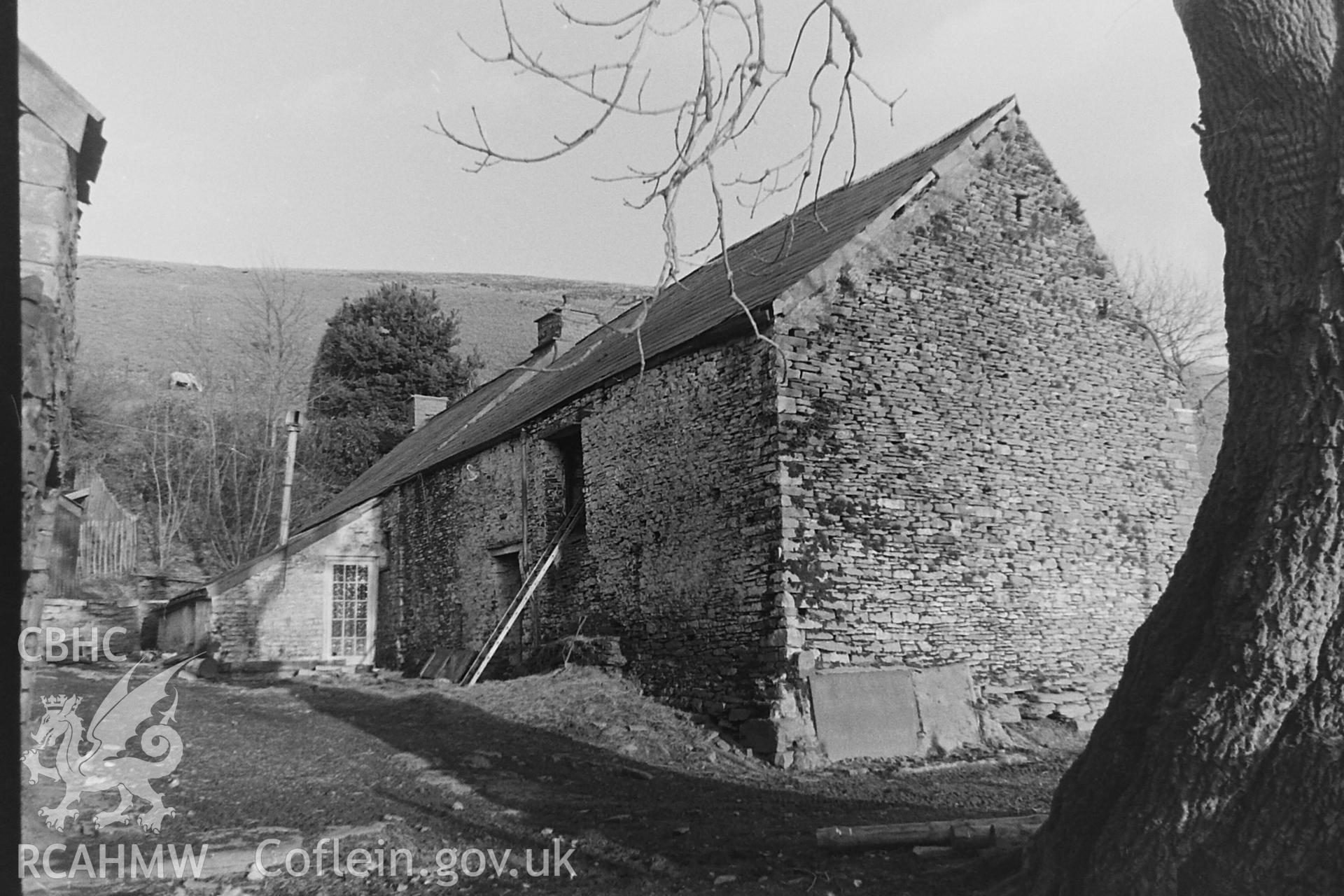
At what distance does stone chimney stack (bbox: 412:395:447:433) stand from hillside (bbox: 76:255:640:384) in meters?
4.73

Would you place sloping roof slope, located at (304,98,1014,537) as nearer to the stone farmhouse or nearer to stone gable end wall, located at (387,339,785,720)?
the stone farmhouse

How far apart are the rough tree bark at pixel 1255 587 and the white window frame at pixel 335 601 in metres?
17.3

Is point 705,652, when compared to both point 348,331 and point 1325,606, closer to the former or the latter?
point 1325,606

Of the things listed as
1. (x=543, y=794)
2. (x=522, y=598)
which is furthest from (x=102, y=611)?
(x=543, y=794)

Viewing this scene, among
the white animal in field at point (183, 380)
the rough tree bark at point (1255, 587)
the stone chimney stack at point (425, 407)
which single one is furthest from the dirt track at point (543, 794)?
the white animal in field at point (183, 380)

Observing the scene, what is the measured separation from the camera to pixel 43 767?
659 centimetres

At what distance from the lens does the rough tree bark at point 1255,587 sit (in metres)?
3.35

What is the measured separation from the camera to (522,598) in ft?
44.3

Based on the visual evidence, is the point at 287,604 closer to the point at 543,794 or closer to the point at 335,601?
the point at 335,601

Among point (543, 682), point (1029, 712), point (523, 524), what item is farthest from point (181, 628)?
point (1029, 712)

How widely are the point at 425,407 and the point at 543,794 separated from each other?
73.5 ft

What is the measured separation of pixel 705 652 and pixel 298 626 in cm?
1175

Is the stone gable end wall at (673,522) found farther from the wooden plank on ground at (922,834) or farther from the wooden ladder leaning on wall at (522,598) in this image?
the wooden plank on ground at (922,834)

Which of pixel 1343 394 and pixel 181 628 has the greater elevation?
pixel 1343 394
